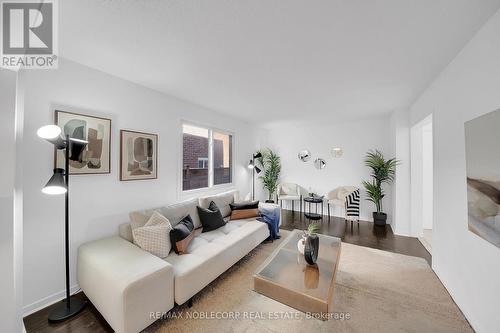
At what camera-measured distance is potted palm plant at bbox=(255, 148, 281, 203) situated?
5711 mm

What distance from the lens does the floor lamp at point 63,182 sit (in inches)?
61.1

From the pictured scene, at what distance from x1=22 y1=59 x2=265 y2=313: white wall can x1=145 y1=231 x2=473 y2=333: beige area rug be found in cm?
129

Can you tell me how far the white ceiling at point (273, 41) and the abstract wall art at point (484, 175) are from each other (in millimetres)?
860

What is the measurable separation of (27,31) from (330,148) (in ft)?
18.7

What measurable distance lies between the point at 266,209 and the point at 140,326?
8.20 ft

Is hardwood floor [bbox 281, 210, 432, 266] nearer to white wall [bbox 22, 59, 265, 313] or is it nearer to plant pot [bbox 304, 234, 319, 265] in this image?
plant pot [bbox 304, 234, 319, 265]

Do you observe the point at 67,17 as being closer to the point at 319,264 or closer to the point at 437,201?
the point at 319,264

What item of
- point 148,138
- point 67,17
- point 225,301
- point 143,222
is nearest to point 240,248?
point 225,301

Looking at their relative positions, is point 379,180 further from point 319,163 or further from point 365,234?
point 319,163

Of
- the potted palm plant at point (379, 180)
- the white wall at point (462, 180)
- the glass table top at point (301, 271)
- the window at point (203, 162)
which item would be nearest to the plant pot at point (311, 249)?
the glass table top at point (301, 271)

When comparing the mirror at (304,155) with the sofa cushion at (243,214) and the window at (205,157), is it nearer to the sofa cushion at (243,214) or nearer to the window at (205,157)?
the window at (205,157)

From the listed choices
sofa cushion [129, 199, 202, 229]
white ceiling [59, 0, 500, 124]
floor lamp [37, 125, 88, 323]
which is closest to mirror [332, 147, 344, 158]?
white ceiling [59, 0, 500, 124]

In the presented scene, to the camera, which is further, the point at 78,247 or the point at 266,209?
the point at 266,209

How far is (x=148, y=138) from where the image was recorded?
2.81 meters
